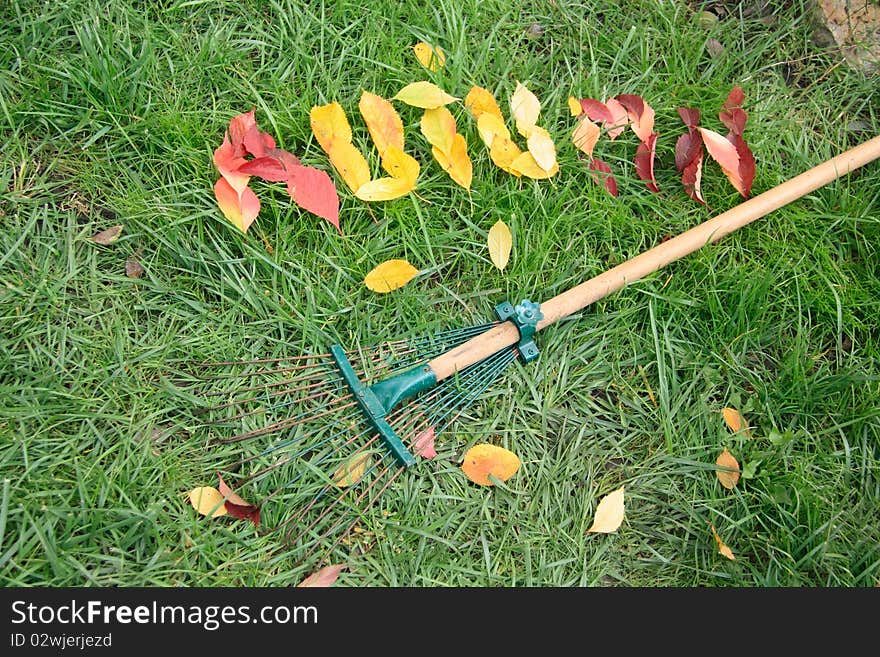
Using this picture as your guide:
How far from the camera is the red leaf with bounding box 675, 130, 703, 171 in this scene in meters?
2.39

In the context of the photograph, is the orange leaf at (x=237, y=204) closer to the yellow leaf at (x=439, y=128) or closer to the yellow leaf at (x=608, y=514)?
the yellow leaf at (x=439, y=128)

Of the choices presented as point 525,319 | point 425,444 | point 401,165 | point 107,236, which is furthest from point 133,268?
point 525,319

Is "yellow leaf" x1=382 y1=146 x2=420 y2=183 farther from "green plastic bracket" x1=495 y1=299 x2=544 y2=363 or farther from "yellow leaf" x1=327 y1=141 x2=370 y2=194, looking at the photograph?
"green plastic bracket" x1=495 y1=299 x2=544 y2=363

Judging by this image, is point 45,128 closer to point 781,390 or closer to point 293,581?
point 293,581

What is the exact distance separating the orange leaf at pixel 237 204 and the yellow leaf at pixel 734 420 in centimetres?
139

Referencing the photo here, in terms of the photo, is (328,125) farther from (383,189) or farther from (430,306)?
(430,306)

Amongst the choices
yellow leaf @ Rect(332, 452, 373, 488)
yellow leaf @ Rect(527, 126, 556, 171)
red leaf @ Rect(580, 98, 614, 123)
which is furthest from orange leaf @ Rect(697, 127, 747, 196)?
yellow leaf @ Rect(332, 452, 373, 488)

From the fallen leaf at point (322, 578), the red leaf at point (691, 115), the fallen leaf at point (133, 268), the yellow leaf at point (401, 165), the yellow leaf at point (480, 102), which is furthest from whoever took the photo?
the red leaf at point (691, 115)

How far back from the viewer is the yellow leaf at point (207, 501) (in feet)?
6.15

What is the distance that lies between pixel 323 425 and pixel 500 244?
71cm

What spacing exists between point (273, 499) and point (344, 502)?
0.57ft

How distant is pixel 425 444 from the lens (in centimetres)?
200

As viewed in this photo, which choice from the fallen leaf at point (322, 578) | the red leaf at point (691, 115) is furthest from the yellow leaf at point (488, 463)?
the red leaf at point (691, 115)

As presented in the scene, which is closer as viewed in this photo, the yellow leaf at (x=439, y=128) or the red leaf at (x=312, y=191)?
the red leaf at (x=312, y=191)
